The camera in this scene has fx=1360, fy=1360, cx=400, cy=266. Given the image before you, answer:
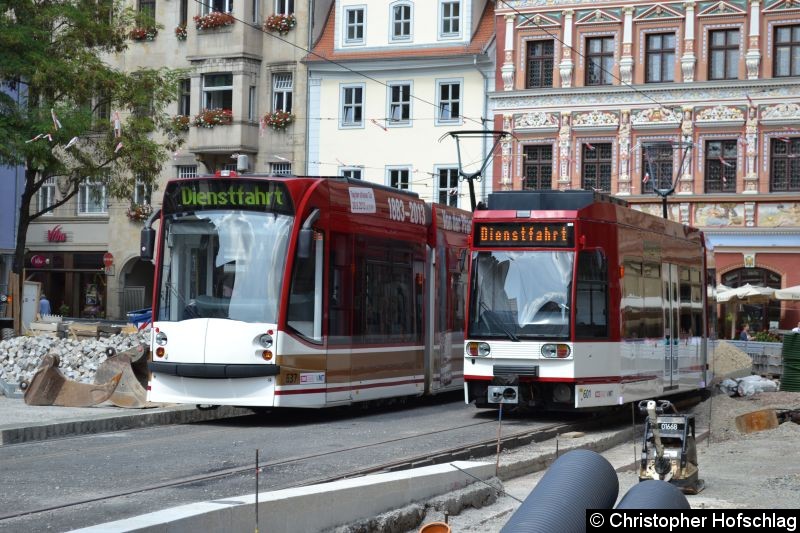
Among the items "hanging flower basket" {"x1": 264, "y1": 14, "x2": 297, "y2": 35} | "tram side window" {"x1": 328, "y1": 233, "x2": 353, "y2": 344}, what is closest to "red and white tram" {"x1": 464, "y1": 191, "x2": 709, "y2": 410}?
"tram side window" {"x1": 328, "y1": 233, "x2": 353, "y2": 344}

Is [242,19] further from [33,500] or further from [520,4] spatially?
[33,500]

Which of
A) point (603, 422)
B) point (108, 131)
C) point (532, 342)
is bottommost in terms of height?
point (603, 422)

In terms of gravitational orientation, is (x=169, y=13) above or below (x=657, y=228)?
above

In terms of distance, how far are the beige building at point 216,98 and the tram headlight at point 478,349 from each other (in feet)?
99.2

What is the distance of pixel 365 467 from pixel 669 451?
2.91 meters

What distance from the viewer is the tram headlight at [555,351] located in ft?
60.0

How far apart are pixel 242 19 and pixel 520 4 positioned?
10320 millimetres

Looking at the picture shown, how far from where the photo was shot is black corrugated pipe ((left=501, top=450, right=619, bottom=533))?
6629 millimetres

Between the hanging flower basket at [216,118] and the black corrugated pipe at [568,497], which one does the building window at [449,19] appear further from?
the black corrugated pipe at [568,497]

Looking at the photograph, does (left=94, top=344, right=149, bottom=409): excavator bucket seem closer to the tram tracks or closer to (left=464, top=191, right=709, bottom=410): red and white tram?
the tram tracks

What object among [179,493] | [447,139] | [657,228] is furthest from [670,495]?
[447,139]

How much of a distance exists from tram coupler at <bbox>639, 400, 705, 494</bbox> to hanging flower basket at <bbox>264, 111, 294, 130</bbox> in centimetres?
3738

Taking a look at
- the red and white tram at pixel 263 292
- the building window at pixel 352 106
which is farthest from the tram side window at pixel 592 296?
the building window at pixel 352 106

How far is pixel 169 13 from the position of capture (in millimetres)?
51781
